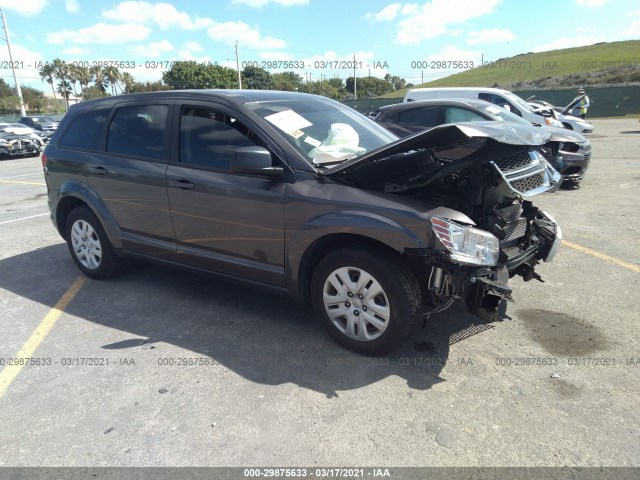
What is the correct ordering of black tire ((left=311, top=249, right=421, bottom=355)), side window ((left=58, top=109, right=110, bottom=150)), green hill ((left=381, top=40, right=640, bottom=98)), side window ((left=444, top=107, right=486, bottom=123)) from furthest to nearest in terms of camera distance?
green hill ((left=381, top=40, right=640, bottom=98)) < side window ((left=444, top=107, right=486, bottom=123)) < side window ((left=58, top=109, right=110, bottom=150)) < black tire ((left=311, top=249, right=421, bottom=355))

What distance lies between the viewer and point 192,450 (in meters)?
2.48

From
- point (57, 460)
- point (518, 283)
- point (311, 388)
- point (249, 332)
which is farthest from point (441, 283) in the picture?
point (57, 460)

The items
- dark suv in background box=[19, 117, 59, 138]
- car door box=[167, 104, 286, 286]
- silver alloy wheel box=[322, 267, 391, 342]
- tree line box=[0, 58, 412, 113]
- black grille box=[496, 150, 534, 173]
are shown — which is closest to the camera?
silver alloy wheel box=[322, 267, 391, 342]

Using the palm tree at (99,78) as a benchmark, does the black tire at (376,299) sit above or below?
below

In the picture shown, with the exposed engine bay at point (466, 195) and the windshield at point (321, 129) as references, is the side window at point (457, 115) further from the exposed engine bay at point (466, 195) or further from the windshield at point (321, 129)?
the exposed engine bay at point (466, 195)

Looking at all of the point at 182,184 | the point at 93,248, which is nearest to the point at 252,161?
the point at 182,184

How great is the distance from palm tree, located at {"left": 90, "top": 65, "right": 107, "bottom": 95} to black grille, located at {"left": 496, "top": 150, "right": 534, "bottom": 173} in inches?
3313

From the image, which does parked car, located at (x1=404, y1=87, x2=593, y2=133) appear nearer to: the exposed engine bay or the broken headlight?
the exposed engine bay

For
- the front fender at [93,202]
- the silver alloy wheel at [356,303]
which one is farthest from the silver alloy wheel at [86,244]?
the silver alloy wheel at [356,303]

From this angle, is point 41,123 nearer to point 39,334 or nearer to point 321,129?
point 39,334

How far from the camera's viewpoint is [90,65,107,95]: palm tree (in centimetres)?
7656

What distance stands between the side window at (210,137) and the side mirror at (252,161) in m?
0.33

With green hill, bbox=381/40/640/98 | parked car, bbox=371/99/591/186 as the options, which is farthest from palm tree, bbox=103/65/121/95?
parked car, bbox=371/99/591/186

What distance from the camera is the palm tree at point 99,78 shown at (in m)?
76.6
